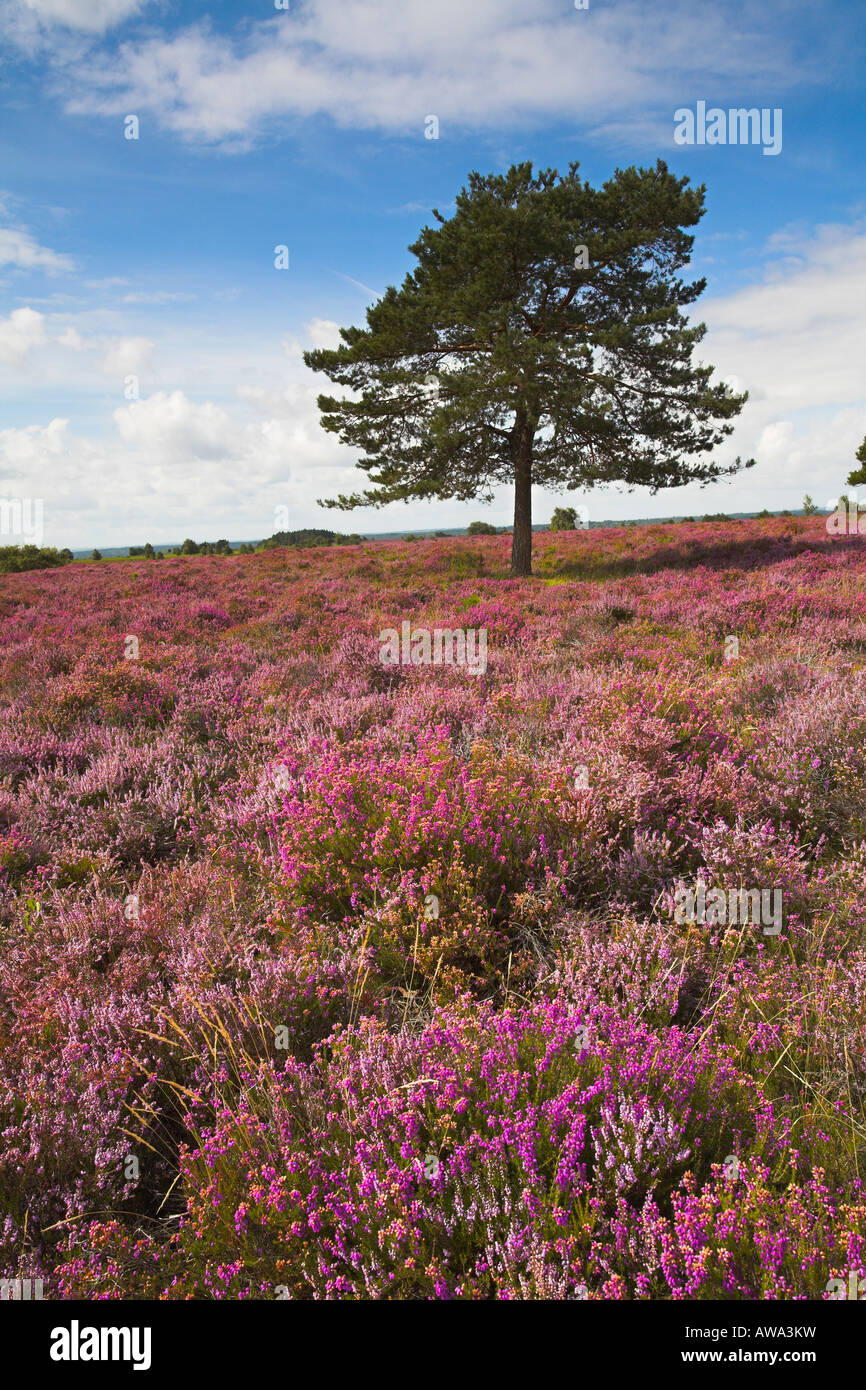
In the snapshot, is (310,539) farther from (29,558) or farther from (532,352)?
(532,352)

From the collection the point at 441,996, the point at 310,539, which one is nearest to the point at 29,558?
the point at 310,539

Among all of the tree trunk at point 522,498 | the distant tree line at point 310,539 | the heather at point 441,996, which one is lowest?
the heather at point 441,996

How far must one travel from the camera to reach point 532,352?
1367 cm

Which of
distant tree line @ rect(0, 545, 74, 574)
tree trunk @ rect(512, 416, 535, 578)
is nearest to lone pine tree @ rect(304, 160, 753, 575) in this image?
tree trunk @ rect(512, 416, 535, 578)

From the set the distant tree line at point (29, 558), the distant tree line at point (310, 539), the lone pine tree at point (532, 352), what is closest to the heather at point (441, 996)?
the lone pine tree at point (532, 352)

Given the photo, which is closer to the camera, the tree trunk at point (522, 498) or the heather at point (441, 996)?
the heather at point (441, 996)

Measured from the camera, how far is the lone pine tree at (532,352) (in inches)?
551

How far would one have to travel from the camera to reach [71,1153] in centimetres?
202

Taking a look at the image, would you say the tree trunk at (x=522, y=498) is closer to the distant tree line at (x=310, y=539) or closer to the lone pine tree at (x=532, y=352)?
the lone pine tree at (x=532, y=352)

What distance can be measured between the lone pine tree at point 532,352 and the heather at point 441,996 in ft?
34.5

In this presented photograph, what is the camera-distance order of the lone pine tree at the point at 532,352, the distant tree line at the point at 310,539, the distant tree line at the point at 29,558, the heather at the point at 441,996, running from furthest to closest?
1. the distant tree line at the point at 310,539
2. the distant tree line at the point at 29,558
3. the lone pine tree at the point at 532,352
4. the heather at the point at 441,996

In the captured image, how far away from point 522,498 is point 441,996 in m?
16.4
